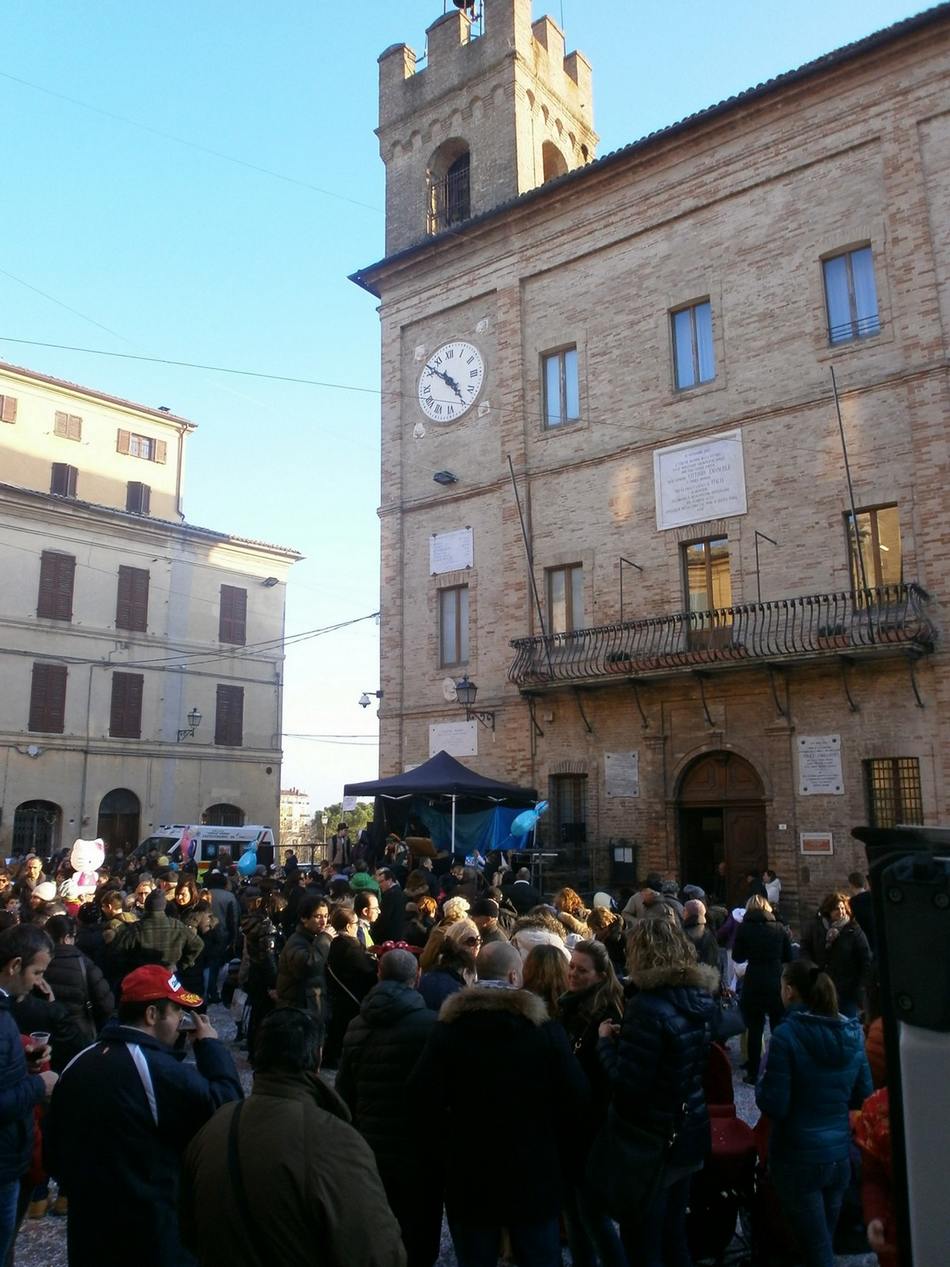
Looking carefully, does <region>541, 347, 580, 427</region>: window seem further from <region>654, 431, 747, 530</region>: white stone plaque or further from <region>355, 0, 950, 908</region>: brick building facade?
A: <region>654, 431, 747, 530</region>: white stone plaque

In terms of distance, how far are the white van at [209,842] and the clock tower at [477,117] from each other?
50.2ft

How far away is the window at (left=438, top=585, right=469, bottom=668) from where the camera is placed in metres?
22.2

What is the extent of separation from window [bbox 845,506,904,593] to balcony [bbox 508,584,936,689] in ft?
1.12

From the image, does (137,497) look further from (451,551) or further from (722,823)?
(722,823)

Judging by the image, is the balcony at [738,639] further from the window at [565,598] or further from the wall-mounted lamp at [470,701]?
the wall-mounted lamp at [470,701]

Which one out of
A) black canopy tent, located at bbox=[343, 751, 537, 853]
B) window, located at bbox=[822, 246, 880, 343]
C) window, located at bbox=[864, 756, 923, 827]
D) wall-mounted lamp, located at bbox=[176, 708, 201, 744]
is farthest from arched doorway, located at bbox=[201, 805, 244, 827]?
window, located at bbox=[822, 246, 880, 343]

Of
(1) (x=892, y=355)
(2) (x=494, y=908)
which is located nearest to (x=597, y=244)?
(1) (x=892, y=355)

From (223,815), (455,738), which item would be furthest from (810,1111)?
(223,815)

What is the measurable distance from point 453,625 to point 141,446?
1936 centimetres

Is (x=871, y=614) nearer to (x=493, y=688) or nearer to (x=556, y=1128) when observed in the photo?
(x=493, y=688)

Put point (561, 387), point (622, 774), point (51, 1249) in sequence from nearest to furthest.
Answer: point (51, 1249)
point (622, 774)
point (561, 387)

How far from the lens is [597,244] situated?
21.2 meters

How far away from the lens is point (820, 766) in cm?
1689

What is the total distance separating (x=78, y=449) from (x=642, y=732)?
80.3 ft
